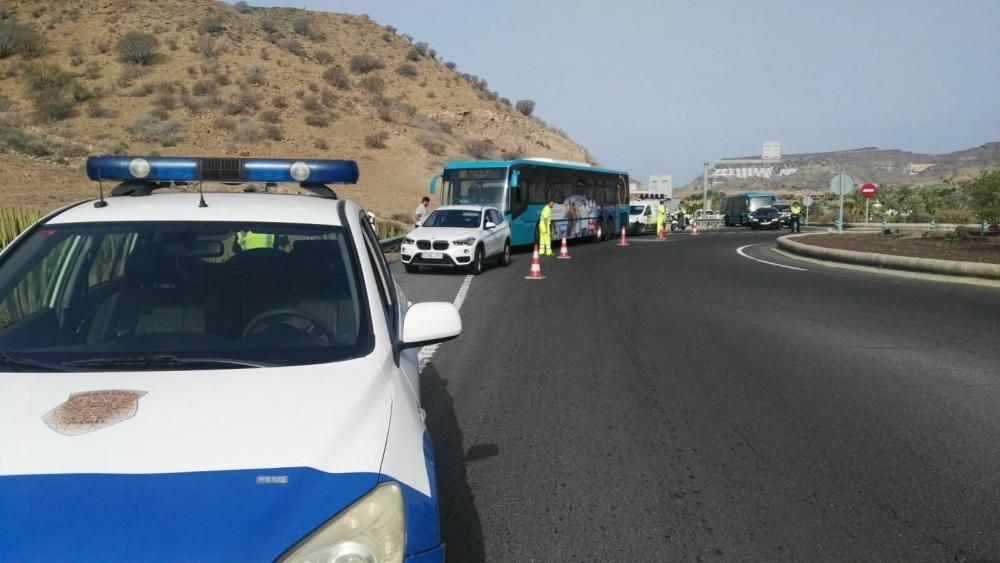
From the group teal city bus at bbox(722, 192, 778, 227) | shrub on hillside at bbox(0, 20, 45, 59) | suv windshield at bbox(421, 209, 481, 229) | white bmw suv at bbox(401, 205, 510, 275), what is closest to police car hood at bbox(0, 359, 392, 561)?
white bmw suv at bbox(401, 205, 510, 275)

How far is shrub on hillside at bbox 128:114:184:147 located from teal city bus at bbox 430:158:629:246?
70.3 ft

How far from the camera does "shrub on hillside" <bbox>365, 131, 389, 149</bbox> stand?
2299 inches

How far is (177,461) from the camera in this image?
2482 mm

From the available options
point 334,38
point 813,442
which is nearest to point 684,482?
point 813,442

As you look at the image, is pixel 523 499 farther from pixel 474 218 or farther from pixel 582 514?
pixel 474 218


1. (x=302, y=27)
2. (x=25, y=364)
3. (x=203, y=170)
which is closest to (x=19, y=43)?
(x=302, y=27)

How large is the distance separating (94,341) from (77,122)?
49946 millimetres

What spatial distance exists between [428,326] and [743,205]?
65.3m

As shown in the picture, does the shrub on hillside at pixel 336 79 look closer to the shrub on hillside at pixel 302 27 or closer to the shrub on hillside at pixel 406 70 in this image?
the shrub on hillside at pixel 406 70

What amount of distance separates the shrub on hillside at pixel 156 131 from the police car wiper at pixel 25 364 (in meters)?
46.8

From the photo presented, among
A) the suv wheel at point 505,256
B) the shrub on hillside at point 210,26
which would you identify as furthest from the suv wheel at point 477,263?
the shrub on hillside at point 210,26

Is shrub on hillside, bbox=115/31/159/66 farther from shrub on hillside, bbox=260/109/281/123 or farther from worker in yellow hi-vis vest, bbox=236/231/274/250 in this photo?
worker in yellow hi-vis vest, bbox=236/231/274/250

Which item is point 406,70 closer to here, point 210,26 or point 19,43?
point 210,26

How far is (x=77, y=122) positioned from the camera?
47.9m
